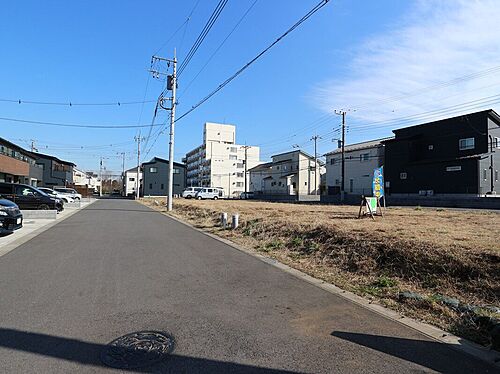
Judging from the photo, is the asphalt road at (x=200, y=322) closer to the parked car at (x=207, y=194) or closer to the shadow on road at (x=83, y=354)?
the shadow on road at (x=83, y=354)

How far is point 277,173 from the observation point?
71750 mm

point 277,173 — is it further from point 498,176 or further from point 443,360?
point 443,360

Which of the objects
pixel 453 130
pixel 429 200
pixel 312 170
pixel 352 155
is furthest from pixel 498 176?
pixel 312 170

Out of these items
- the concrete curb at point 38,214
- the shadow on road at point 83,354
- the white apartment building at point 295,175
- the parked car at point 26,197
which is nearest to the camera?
the shadow on road at point 83,354

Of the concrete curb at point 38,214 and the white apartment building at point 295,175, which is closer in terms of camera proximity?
the concrete curb at point 38,214

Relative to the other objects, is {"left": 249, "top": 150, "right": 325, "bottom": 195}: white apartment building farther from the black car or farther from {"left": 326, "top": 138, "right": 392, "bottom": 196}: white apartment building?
the black car

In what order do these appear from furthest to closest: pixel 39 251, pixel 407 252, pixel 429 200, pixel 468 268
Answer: pixel 429 200 → pixel 39 251 → pixel 407 252 → pixel 468 268

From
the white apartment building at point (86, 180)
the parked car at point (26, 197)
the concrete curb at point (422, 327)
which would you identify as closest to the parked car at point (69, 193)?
the parked car at point (26, 197)

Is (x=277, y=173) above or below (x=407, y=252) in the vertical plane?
above

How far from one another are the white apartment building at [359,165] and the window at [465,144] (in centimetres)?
1107

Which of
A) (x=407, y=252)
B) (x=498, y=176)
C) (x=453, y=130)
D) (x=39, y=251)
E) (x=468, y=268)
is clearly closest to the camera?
(x=468, y=268)

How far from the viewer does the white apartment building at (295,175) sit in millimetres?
66062

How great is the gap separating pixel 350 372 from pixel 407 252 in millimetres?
4110

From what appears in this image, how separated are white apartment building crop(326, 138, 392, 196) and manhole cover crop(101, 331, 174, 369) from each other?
4656cm
